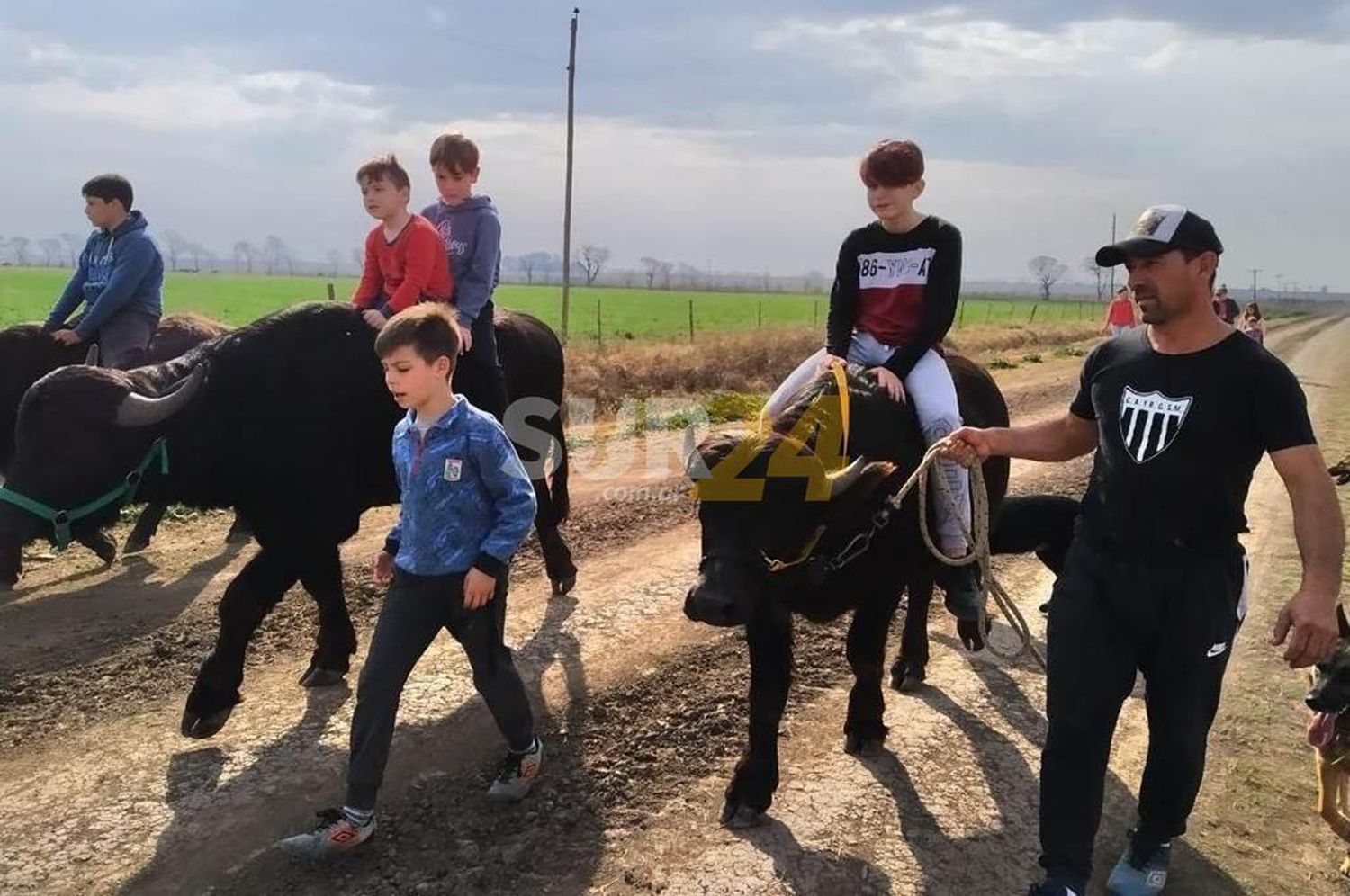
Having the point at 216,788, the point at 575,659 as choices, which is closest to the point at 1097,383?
the point at 575,659

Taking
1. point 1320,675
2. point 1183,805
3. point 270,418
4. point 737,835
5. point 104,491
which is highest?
point 270,418

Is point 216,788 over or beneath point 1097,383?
beneath

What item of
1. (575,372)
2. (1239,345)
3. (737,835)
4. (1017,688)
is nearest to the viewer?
(1239,345)

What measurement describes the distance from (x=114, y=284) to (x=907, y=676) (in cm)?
648

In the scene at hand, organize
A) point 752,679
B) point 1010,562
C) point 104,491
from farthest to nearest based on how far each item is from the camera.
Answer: point 1010,562, point 104,491, point 752,679

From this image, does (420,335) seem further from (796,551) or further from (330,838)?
(330,838)

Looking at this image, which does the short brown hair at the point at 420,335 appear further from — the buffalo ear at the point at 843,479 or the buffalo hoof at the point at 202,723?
Result: the buffalo hoof at the point at 202,723

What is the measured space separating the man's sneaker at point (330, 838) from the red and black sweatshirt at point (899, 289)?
9.87 ft

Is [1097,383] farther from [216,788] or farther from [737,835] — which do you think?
[216,788]

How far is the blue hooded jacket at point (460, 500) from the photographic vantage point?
3688mm

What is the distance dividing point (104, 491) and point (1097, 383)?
179 inches

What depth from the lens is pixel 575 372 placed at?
16188 millimetres

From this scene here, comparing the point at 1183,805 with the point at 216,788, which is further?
the point at 216,788

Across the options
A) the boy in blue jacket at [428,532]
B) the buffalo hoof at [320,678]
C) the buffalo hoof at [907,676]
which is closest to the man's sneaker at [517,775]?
the boy in blue jacket at [428,532]
